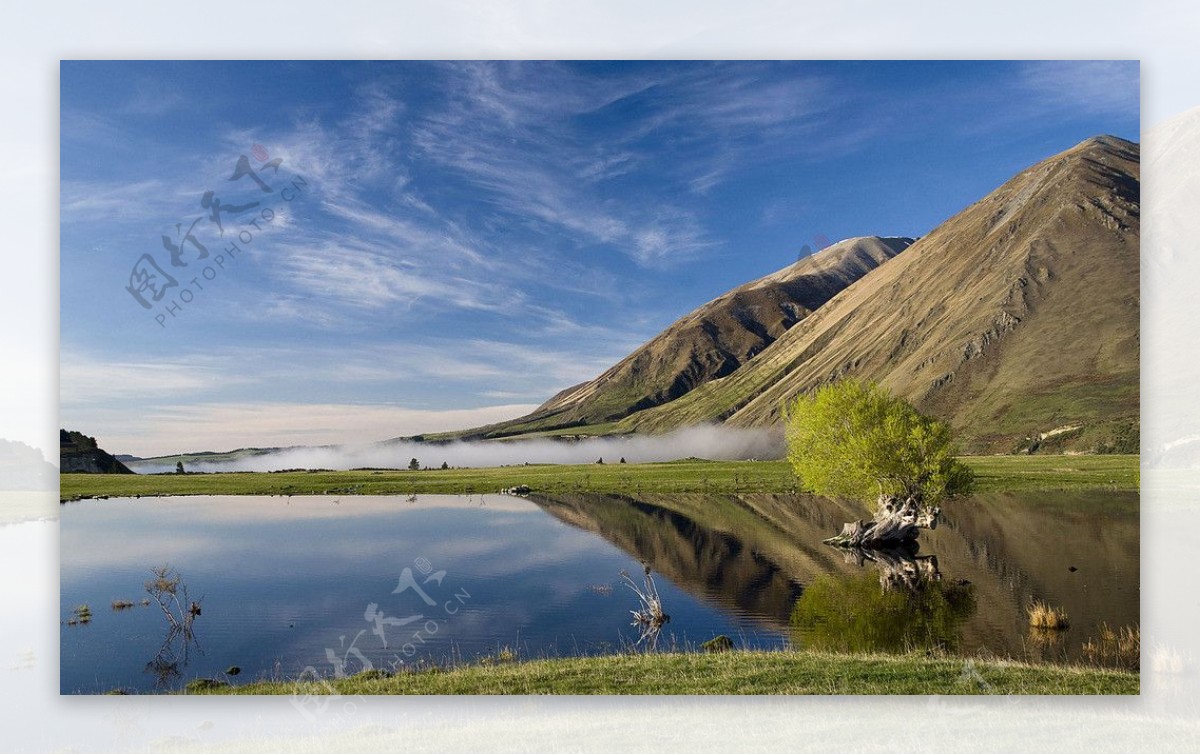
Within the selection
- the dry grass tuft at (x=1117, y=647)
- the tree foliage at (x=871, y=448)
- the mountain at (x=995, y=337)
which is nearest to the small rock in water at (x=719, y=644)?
the dry grass tuft at (x=1117, y=647)

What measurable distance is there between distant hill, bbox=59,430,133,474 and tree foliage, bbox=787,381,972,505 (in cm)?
2044

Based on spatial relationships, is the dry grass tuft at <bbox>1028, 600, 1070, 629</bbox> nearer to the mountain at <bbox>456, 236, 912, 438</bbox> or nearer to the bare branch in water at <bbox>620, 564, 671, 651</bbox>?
the bare branch in water at <bbox>620, 564, 671, 651</bbox>

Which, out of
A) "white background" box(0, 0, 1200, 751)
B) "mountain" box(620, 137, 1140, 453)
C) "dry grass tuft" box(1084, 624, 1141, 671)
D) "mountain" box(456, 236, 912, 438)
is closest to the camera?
"white background" box(0, 0, 1200, 751)

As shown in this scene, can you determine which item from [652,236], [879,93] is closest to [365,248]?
[652,236]

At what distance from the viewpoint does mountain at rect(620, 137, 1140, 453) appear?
4947cm

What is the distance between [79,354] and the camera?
12656mm

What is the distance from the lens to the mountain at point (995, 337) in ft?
162

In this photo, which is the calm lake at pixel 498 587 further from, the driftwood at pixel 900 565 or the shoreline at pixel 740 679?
the shoreline at pixel 740 679

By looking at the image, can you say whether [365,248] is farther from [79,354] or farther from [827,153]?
[827,153]

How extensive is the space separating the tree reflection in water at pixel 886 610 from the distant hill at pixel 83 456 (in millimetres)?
13689

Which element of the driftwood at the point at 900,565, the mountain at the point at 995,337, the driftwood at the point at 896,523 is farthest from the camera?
the mountain at the point at 995,337

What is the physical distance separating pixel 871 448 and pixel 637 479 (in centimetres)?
2764

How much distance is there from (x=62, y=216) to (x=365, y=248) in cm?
488

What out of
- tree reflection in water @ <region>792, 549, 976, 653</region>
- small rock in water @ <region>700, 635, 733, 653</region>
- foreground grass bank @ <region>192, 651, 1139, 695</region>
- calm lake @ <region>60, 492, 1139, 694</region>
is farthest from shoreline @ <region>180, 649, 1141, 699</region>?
tree reflection in water @ <region>792, 549, 976, 653</region>
